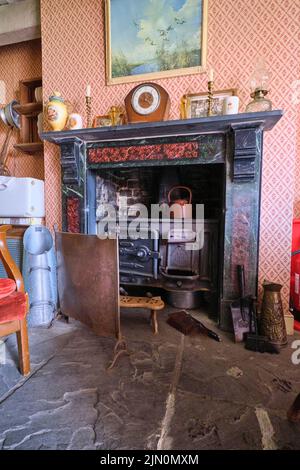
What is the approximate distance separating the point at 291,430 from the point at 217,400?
327 millimetres

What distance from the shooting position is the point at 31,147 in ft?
9.29

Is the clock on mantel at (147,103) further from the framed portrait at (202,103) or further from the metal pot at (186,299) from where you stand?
the metal pot at (186,299)

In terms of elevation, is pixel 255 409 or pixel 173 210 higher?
pixel 173 210

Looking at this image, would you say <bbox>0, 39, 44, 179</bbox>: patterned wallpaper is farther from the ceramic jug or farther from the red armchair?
the red armchair

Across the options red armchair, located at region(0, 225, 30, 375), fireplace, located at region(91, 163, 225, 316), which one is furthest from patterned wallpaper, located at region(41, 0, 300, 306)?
red armchair, located at region(0, 225, 30, 375)

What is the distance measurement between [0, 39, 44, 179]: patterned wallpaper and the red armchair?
179cm

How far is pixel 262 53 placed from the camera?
1.90 m

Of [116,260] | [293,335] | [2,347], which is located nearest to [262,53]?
[116,260]

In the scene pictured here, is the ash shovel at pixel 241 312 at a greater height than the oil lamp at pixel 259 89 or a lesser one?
lesser

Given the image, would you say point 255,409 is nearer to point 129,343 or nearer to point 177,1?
point 129,343

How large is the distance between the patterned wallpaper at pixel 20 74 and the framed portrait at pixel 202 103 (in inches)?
76.3

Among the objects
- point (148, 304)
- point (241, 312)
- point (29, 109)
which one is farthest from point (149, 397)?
point (29, 109)

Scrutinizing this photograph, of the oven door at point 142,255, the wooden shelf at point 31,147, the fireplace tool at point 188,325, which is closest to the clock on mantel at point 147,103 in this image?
the oven door at point 142,255

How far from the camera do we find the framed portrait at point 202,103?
78.6 inches
